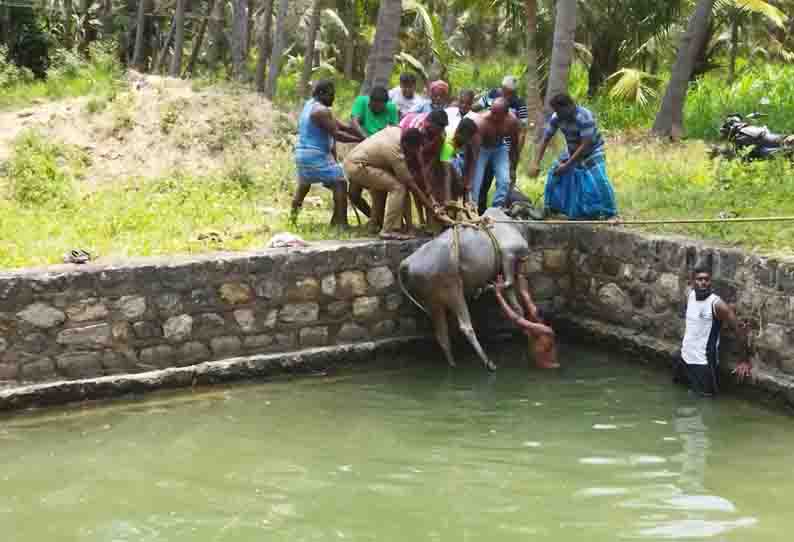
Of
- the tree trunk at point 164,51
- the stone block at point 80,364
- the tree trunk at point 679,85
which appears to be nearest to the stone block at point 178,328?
the stone block at point 80,364

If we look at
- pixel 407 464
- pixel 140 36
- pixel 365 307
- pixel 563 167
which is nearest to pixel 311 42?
pixel 140 36

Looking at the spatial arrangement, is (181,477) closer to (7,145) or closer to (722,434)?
(722,434)

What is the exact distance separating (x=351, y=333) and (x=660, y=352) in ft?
9.03

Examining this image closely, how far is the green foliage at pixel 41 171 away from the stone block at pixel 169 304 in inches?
133

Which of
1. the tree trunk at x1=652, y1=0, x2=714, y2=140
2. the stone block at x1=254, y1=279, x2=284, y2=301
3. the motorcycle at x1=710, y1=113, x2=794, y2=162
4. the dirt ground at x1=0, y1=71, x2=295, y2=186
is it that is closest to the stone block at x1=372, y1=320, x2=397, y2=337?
the stone block at x1=254, y1=279, x2=284, y2=301

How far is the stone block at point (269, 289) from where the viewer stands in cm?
929

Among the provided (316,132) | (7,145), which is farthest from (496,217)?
(7,145)

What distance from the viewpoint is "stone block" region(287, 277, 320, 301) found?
9.45 meters

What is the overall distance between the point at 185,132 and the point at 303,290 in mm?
4810

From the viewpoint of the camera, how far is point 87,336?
859cm

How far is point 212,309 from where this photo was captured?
9.10 metres

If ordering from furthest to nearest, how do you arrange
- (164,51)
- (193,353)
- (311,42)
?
(164,51) → (311,42) → (193,353)

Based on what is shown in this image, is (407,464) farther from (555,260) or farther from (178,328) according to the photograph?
(555,260)

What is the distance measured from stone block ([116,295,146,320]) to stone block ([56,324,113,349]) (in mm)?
175
